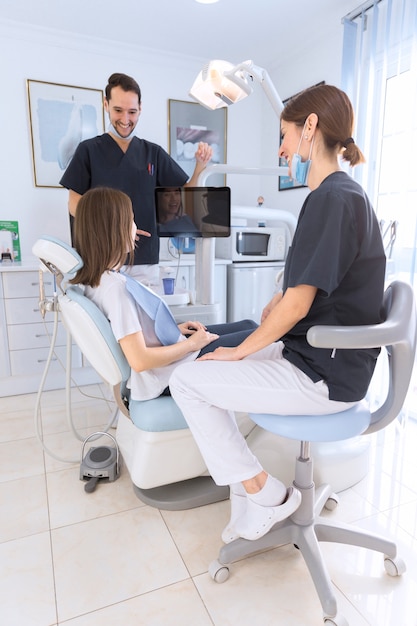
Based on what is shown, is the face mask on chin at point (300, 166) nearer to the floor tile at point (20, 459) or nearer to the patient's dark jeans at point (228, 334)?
the patient's dark jeans at point (228, 334)

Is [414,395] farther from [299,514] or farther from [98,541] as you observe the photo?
[98,541]

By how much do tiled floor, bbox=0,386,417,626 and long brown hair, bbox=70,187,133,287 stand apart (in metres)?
0.81

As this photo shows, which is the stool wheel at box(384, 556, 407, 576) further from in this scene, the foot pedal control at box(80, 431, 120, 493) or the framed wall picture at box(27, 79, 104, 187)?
the framed wall picture at box(27, 79, 104, 187)

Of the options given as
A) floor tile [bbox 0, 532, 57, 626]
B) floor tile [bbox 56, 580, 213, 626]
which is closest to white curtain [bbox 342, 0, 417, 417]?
floor tile [bbox 56, 580, 213, 626]

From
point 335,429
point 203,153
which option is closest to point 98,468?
point 335,429

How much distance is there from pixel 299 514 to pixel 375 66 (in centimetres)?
221

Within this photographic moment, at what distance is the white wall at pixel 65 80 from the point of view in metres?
2.61

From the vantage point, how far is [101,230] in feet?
4.20

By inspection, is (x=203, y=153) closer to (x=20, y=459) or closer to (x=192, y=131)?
(x=192, y=131)

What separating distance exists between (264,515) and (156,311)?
0.69 meters

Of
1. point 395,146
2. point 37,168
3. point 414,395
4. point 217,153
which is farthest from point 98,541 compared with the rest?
point 217,153

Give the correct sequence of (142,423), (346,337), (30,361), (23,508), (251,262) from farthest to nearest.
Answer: (251,262), (30,361), (23,508), (142,423), (346,337)

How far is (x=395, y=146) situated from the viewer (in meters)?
2.11

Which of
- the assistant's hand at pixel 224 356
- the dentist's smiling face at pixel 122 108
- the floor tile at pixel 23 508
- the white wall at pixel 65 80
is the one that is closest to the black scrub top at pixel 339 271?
the assistant's hand at pixel 224 356
